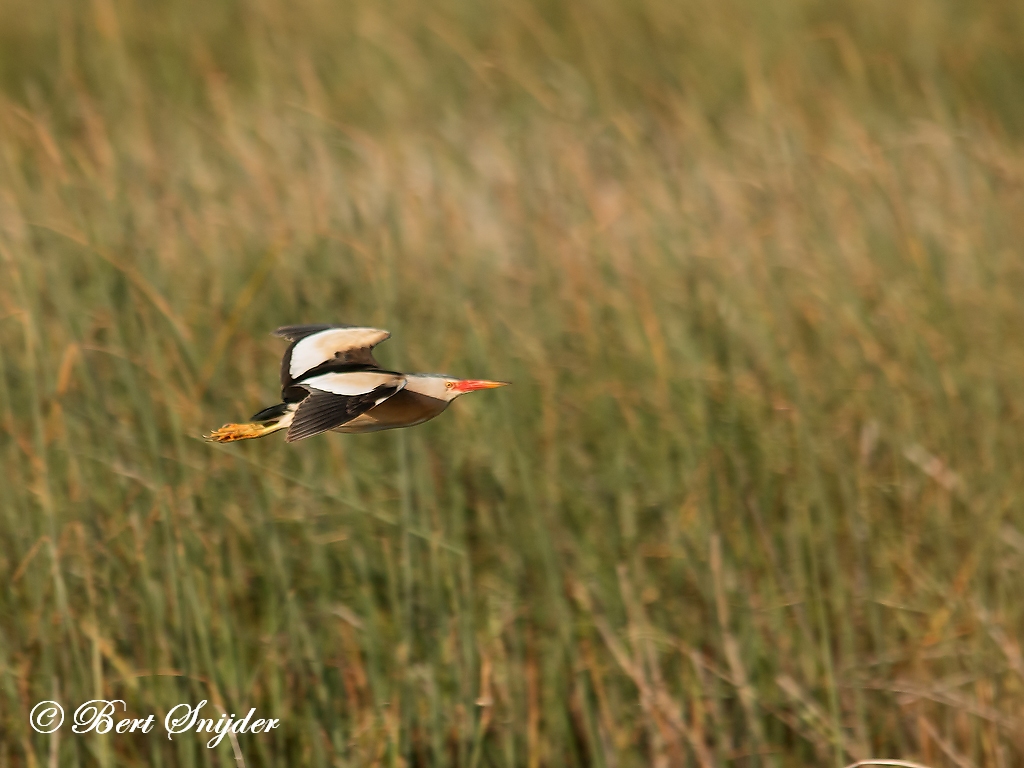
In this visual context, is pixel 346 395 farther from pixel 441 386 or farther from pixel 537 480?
pixel 537 480

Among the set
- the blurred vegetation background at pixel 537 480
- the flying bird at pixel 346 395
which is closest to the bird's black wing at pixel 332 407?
the flying bird at pixel 346 395

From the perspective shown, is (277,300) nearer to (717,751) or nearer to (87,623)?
(87,623)

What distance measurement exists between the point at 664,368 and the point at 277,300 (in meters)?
0.67

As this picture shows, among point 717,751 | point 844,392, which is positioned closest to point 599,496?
point 717,751

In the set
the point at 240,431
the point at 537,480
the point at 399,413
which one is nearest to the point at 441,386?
the point at 399,413

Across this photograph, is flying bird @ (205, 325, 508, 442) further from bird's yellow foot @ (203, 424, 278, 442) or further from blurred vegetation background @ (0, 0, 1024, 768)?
blurred vegetation background @ (0, 0, 1024, 768)

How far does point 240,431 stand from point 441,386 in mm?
133

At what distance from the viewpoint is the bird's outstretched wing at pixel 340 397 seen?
80 cm

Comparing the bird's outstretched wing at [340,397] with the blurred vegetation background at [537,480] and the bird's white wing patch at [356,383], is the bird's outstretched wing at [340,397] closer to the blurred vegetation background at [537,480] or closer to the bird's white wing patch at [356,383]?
the bird's white wing patch at [356,383]

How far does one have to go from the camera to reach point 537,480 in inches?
82.1

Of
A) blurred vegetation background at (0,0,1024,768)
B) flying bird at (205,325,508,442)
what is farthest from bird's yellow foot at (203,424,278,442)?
blurred vegetation background at (0,0,1024,768)

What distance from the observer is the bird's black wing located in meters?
0.79

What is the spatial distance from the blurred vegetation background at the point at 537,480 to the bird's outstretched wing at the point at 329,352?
0.54m

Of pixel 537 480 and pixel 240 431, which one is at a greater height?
pixel 240 431
